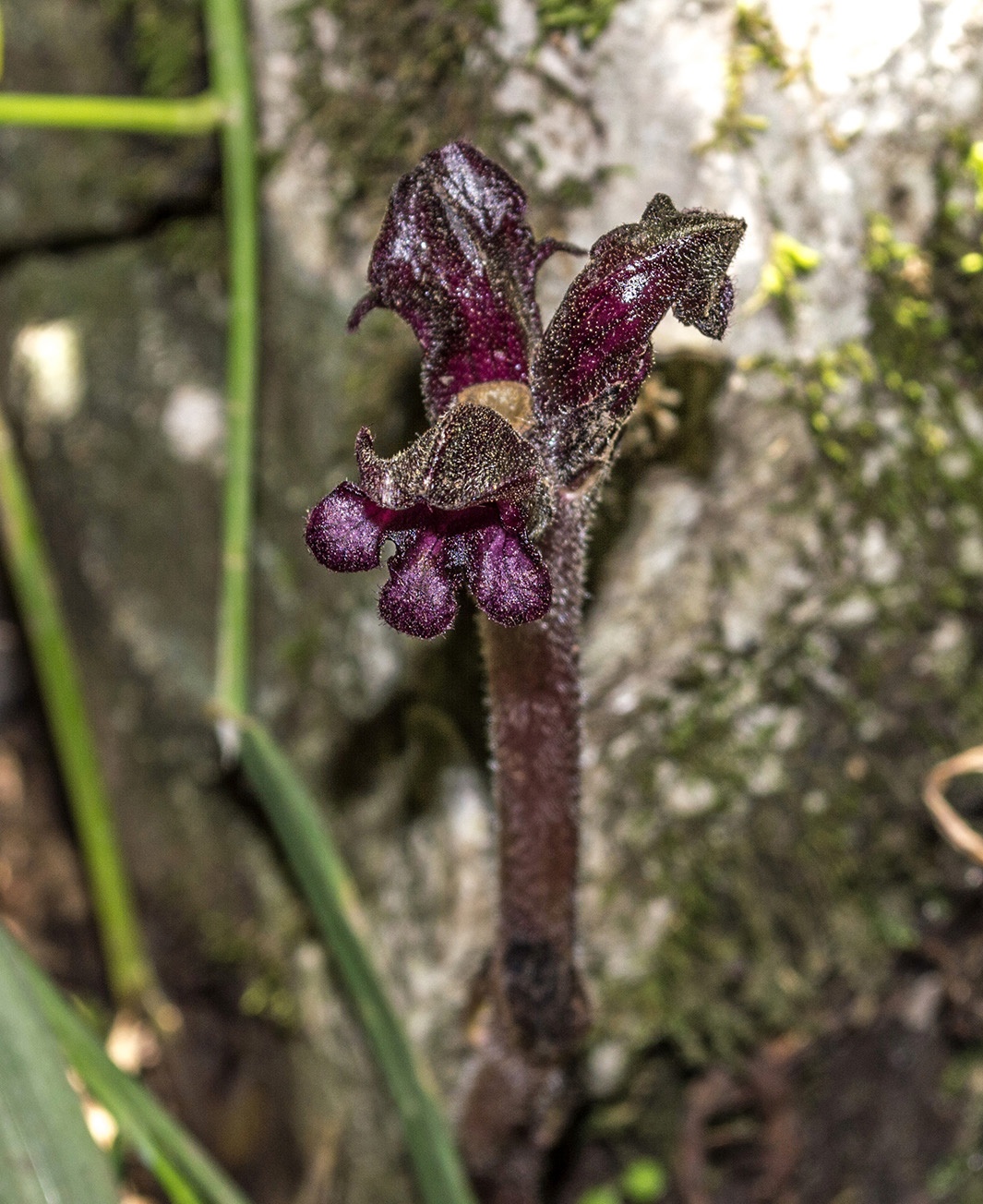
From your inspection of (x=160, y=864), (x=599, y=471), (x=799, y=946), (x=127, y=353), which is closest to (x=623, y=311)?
(x=599, y=471)

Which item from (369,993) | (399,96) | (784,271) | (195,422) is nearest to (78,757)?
(195,422)

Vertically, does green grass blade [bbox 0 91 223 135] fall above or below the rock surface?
above

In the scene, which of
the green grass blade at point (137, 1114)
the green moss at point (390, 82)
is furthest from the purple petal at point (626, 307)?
the green grass blade at point (137, 1114)

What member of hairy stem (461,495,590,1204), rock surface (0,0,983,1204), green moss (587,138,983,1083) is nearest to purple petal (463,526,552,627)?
hairy stem (461,495,590,1204)

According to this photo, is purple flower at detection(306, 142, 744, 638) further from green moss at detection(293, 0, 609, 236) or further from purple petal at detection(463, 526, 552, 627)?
green moss at detection(293, 0, 609, 236)

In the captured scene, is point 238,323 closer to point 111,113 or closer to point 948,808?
point 111,113
